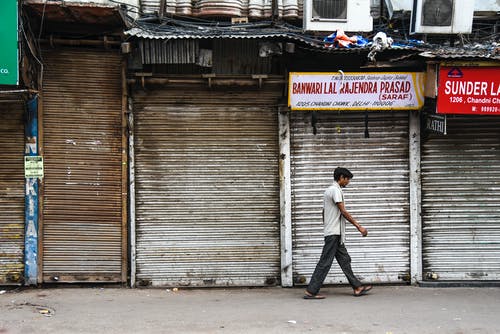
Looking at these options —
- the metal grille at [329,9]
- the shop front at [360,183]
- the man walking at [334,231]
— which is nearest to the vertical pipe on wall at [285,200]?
the shop front at [360,183]

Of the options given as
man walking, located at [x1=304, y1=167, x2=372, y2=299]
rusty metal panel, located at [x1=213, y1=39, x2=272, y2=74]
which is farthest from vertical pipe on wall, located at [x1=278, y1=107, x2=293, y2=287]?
man walking, located at [x1=304, y1=167, x2=372, y2=299]

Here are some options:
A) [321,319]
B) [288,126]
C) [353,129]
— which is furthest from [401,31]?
[321,319]

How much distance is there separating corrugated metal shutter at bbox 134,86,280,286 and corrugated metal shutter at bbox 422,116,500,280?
7.27 feet

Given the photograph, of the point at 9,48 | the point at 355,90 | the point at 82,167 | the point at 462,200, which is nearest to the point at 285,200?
the point at 355,90

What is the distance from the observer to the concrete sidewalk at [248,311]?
6.25 meters

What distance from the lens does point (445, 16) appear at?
851 cm

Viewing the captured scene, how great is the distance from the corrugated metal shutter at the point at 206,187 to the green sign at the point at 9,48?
168cm

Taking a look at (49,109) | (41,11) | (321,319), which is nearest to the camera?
(321,319)

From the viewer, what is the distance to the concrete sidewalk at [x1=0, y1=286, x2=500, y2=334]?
6246 mm

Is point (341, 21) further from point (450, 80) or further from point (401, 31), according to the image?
point (450, 80)

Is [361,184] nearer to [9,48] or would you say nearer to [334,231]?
[334,231]

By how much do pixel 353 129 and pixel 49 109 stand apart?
4.26 meters

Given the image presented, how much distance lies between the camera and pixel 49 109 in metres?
7.98

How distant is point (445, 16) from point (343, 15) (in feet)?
4.88
